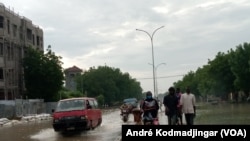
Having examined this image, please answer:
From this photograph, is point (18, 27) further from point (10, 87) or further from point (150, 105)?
point (150, 105)

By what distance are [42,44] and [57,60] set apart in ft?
50.9

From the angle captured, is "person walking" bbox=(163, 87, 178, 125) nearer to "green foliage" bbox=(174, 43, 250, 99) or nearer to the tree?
the tree

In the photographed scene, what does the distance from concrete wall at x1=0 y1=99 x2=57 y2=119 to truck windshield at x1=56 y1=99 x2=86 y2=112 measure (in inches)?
1102

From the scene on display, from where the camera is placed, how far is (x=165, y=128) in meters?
→ 7.57

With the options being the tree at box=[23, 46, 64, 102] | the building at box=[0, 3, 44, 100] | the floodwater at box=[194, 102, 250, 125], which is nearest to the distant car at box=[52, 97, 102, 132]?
the floodwater at box=[194, 102, 250, 125]

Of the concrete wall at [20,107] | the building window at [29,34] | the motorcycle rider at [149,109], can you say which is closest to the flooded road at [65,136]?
the motorcycle rider at [149,109]

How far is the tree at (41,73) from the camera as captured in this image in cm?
7119

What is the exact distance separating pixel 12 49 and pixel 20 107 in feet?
41.4

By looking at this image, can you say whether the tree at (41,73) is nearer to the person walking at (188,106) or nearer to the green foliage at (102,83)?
the person walking at (188,106)

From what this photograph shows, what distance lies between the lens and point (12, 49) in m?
68.6

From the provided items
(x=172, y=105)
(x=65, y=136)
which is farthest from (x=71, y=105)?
(x=172, y=105)

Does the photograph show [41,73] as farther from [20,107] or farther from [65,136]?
[65,136]

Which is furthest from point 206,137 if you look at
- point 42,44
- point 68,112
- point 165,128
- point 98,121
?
point 42,44

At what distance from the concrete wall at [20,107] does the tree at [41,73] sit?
249cm
